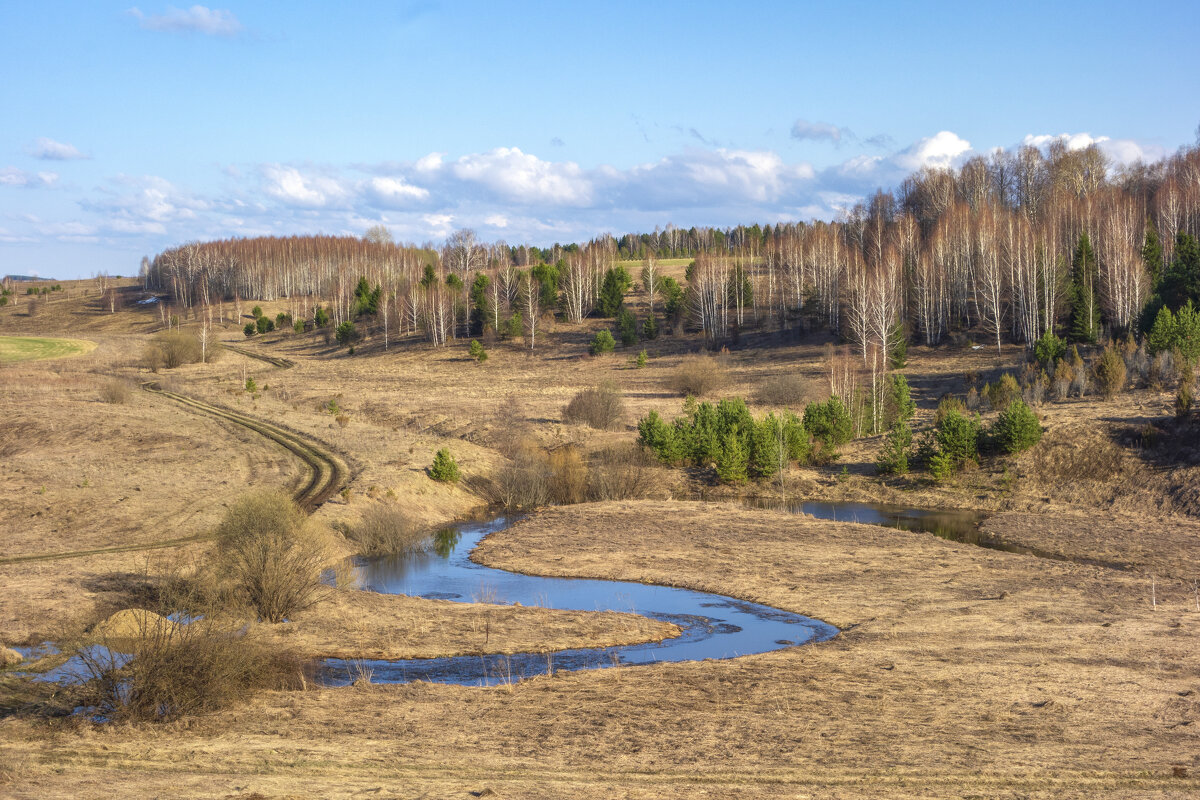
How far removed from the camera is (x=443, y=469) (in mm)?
41750

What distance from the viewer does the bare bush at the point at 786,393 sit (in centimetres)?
5944

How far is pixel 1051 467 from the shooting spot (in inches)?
1592

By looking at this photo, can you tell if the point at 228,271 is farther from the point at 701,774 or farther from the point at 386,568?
the point at 701,774

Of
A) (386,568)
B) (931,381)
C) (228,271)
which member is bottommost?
(386,568)

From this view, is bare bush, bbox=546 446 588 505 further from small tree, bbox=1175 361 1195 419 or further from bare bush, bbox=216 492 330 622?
small tree, bbox=1175 361 1195 419

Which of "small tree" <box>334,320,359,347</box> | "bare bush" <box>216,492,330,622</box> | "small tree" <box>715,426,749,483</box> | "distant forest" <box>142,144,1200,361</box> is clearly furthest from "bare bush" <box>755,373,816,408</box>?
"small tree" <box>334,320,359,347</box>

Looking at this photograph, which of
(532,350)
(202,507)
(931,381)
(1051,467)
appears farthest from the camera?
(532,350)

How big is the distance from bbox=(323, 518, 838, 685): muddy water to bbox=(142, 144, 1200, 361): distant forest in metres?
36.6

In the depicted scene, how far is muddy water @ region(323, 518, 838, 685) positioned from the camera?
64.3ft

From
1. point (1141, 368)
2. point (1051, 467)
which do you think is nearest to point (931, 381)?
point (1141, 368)

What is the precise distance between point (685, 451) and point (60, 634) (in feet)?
96.3

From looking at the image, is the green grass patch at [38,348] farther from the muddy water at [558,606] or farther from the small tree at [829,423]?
the small tree at [829,423]

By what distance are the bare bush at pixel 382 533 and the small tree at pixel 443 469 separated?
292 inches

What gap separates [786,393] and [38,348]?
80.8 metres
